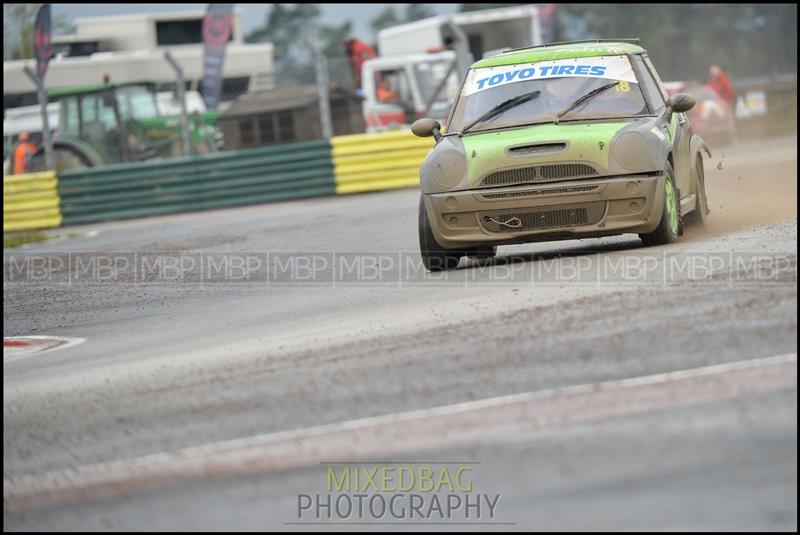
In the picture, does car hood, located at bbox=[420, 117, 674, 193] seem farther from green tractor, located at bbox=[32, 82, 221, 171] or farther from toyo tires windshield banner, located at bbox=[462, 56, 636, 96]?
green tractor, located at bbox=[32, 82, 221, 171]

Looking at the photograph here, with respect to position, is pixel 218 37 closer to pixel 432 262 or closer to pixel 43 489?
pixel 432 262

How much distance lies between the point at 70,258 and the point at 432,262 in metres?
7.29

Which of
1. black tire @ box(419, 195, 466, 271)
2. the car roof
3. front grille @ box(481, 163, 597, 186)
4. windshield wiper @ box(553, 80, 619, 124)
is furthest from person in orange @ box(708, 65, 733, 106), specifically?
front grille @ box(481, 163, 597, 186)

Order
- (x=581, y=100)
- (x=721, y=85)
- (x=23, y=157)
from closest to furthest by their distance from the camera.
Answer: (x=581, y=100) → (x=721, y=85) → (x=23, y=157)

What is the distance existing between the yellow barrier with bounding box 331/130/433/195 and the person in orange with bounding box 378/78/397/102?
16.0 ft

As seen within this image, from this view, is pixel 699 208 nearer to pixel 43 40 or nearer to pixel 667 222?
pixel 667 222

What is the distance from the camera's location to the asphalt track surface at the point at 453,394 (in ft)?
14.4

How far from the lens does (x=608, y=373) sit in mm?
5629

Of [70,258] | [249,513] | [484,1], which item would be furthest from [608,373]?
[484,1]

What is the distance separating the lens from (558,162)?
929cm

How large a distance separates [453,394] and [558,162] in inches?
157

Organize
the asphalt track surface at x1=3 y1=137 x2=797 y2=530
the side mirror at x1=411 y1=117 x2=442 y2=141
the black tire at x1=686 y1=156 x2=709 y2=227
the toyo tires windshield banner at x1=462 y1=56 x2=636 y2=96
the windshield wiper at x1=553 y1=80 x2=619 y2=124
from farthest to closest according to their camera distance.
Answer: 1. the black tire at x1=686 y1=156 x2=709 y2=227
2. the side mirror at x1=411 y1=117 x2=442 y2=141
3. the toyo tires windshield banner at x1=462 y1=56 x2=636 y2=96
4. the windshield wiper at x1=553 y1=80 x2=619 y2=124
5. the asphalt track surface at x1=3 y1=137 x2=797 y2=530

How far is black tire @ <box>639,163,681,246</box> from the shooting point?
933cm

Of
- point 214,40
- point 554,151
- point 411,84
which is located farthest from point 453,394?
point 214,40
